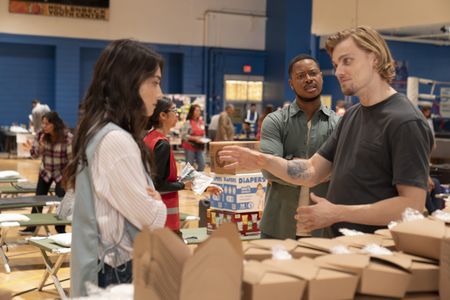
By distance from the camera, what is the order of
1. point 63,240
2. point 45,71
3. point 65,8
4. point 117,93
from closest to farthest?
point 117,93, point 63,240, point 65,8, point 45,71

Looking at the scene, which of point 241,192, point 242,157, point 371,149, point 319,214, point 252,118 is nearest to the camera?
point 319,214

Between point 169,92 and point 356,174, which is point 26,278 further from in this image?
point 169,92

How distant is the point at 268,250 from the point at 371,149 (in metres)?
0.89

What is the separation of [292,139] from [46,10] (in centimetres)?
1828

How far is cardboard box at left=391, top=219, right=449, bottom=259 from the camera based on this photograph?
6.00ft

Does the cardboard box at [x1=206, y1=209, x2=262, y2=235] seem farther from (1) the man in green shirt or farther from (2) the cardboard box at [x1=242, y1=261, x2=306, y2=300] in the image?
(2) the cardboard box at [x1=242, y1=261, x2=306, y2=300]

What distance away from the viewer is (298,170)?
3.00m

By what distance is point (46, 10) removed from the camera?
20.7 m

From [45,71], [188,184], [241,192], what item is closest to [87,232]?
[188,184]

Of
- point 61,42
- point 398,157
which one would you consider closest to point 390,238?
point 398,157

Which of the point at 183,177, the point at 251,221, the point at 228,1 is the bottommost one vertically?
the point at 251,221

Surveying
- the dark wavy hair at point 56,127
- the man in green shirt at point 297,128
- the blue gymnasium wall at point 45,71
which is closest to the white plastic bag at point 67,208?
the dark wavy hair at point 56,127

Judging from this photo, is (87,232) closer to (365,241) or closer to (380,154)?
(365,241)

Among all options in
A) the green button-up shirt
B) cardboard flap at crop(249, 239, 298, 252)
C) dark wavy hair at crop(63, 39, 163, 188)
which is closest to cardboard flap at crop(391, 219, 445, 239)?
cardboard flap at crop(249, 239, 298, 252)
